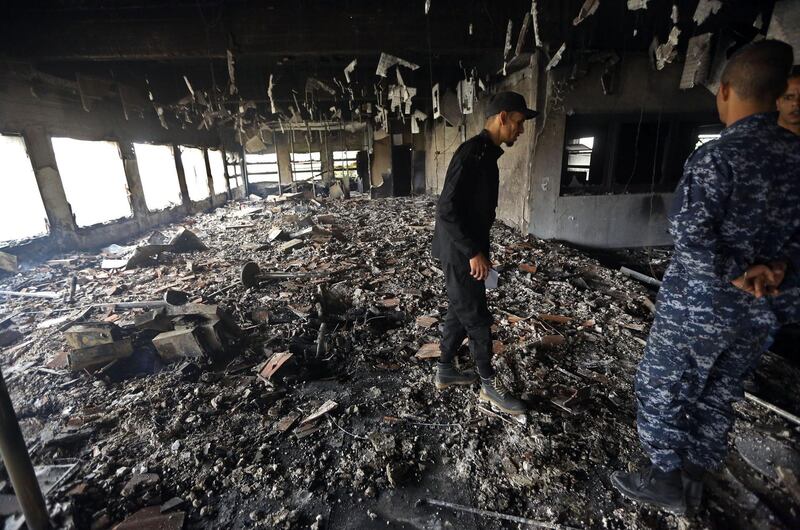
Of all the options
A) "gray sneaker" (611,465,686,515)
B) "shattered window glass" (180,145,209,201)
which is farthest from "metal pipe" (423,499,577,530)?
"shattered window glass" (180,145,209,201)

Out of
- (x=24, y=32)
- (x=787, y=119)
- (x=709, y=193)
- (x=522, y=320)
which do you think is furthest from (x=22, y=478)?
(x=24, y=32)

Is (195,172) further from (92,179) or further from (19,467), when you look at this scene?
(19,467)

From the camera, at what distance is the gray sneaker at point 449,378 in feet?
9.94

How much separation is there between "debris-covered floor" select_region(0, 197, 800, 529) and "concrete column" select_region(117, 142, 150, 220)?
17.7 ft

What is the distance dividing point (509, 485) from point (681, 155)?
8327 millimetres

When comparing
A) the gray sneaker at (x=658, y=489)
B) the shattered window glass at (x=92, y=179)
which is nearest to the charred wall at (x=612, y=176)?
the gray sneaker at (x=658, y=489)

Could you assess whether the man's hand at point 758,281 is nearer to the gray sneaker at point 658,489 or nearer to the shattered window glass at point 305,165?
the gray sneaker at point 658,489

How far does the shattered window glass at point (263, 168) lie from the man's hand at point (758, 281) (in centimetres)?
2090

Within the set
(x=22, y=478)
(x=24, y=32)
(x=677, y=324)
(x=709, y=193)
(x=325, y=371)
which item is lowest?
(x=325, y=371)

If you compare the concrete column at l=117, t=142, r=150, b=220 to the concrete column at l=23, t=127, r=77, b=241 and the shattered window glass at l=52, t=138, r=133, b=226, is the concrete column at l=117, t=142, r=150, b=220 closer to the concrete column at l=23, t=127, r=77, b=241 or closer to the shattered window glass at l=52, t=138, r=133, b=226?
the shattered window glass at l=52, t=138, r=133, b=226

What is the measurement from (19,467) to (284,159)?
2046 centimetres

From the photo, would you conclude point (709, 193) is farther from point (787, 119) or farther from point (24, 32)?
point (24, 32)

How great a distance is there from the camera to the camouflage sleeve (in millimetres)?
1532

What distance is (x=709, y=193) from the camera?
155 centimetres
